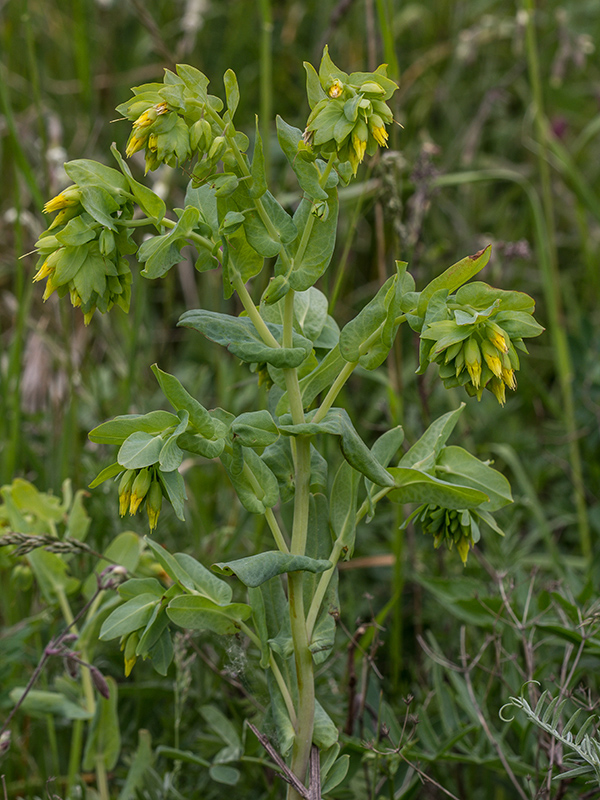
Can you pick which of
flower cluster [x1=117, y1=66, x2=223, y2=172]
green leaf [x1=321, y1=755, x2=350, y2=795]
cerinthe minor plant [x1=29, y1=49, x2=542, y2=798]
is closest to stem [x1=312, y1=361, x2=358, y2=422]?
cerinthe minor plant [x1=29, y1=49, x2=542, y2=798]

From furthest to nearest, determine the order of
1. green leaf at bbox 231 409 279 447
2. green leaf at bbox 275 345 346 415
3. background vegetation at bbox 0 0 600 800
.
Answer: background vegetation at bbox 0 0 600 800 < green leaf at bbox 275 345 346 415 < green leaf at bbox 231 409 279 447

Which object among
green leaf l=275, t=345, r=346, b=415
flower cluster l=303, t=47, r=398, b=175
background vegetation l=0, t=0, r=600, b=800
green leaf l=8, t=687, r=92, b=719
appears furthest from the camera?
background vegetation l=0, t=0, r=600, b=800

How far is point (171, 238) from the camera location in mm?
947

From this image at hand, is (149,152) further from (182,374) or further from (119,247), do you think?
(182,374)

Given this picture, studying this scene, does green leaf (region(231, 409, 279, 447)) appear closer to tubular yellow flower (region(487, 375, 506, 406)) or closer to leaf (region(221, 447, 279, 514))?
leaf (region(221, 447, 279, 514))

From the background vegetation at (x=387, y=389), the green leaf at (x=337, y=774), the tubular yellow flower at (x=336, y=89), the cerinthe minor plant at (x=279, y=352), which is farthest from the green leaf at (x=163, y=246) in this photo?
the green leaf at (x=337, y=774)

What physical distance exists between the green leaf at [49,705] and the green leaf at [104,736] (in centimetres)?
3

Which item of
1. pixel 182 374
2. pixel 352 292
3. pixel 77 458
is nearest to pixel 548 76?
pixel 352 292

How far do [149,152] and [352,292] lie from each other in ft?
6.79

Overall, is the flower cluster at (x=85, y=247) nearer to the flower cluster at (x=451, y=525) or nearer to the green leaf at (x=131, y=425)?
the green leaf at (x=131, y=425)

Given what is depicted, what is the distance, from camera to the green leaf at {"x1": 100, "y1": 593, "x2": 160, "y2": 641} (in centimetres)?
104

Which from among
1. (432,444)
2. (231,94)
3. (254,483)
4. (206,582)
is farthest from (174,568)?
(231,94)

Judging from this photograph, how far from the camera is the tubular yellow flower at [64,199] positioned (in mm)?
935

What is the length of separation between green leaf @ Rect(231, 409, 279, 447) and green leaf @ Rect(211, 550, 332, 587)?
146 mm
